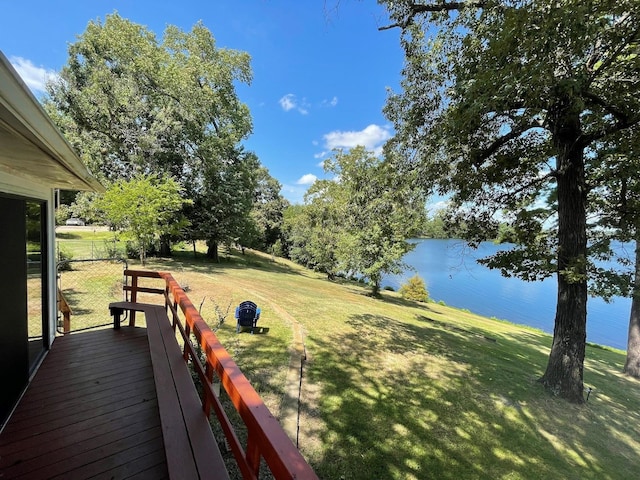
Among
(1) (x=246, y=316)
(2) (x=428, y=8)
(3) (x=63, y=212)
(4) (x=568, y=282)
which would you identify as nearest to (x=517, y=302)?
(4) (x=568, y=282)

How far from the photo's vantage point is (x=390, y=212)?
1518cm

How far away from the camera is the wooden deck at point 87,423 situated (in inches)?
77.1

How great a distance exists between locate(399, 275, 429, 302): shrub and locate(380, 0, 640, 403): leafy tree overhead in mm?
15423

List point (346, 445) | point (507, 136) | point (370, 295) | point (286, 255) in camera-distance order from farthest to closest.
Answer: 1. point (286, 255)
2. point (370, 295)
3. point (507, 136)
4. point (346, 445)

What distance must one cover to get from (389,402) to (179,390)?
3.15 meters

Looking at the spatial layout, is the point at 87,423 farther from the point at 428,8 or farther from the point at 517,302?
the point at 517,302

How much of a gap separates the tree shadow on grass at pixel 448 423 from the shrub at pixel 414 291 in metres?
15.4

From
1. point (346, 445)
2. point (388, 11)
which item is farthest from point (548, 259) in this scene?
point (388, 11)

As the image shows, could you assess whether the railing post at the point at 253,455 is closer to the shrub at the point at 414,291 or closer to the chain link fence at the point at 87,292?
the chain link fence at the point at 87,292

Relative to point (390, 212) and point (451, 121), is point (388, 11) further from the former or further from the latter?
point (390, 212)

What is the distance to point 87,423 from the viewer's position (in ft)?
7.91

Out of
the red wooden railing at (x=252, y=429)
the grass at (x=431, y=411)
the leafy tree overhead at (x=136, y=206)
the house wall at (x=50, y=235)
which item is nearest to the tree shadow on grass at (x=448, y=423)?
the grass at (x=431, y=411)

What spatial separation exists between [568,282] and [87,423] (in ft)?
22.3

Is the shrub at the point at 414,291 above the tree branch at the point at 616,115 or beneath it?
beneath
